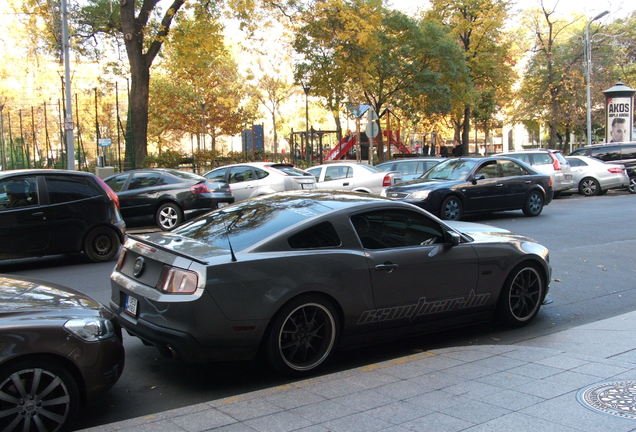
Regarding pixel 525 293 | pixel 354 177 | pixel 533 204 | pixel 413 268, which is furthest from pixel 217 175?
pixel 413 268

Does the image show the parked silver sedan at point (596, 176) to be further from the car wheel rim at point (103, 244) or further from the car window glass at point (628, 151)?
the car wheel rim at point (103, 244)

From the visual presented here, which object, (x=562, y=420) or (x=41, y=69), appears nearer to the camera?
(x=562, y=420)

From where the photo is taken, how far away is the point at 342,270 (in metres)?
4.92

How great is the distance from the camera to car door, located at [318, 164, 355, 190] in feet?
56.9

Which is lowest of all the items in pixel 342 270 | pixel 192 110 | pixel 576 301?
pixel 576 301

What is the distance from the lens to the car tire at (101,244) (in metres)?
10.1

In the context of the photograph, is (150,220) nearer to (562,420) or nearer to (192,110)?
(562,420)

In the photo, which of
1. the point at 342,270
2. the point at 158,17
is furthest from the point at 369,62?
the point at 342,270

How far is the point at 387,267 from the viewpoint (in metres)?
5.18

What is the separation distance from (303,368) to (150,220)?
34.0 feet

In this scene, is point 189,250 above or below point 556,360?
above

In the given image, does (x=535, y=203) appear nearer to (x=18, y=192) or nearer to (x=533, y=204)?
(x=533, y=204)

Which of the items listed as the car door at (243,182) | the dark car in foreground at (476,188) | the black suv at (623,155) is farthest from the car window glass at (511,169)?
the black suv at (623,155)

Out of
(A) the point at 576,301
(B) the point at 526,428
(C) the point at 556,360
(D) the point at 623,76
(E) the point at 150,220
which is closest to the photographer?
(B) the point at 526,428
